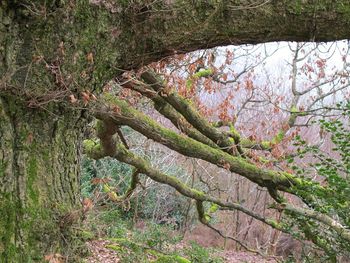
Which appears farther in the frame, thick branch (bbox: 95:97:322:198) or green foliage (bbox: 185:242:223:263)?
green foliage (bbox: 185:242:223:263)

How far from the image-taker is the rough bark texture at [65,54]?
200 cm

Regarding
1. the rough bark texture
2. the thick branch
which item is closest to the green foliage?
the thick branch

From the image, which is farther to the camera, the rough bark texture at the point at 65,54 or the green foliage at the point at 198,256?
the green foliage at the point at 198,256

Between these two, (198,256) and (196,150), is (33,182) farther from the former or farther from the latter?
(198,256)

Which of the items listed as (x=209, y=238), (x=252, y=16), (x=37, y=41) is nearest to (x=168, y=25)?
(x=252, y=16)

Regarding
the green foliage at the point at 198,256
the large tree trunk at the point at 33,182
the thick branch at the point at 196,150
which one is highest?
the thick branch at the point at 196,150

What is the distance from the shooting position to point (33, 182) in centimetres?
210

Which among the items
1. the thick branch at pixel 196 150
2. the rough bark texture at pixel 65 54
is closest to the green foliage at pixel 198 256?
the thick branch at pixel 196 150

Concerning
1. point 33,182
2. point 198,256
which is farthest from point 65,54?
point 198,256

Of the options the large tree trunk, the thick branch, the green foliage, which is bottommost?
the green foliage

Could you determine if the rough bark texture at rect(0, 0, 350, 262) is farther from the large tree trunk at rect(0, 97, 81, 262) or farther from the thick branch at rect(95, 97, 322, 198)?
the thick branch at rect(95, 97, 322, 198)

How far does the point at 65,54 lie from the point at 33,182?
0.61m

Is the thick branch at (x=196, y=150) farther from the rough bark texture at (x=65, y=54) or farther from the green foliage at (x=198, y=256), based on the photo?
the green foliage at (x=198, y=256)

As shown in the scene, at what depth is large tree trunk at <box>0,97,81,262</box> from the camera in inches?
78.8
